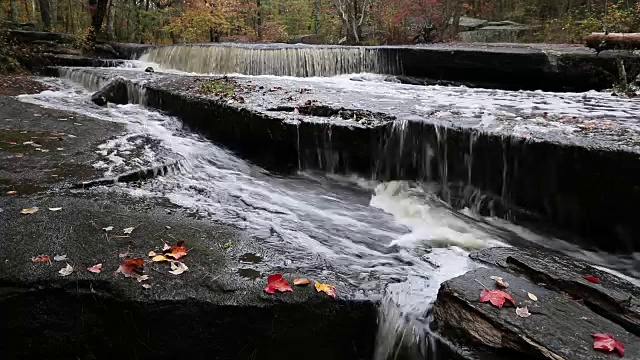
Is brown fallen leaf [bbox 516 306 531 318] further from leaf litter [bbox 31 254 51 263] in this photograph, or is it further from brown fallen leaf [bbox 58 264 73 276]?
leaf litter [bbox 31 254 51 263]

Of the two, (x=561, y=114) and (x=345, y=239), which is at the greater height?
(x=561, y=114)

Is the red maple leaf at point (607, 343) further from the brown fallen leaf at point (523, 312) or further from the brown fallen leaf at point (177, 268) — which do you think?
the brown fallen leaf at point (177, 268)

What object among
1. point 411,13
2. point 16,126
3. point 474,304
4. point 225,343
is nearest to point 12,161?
point 16,126

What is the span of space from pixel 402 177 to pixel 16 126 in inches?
212

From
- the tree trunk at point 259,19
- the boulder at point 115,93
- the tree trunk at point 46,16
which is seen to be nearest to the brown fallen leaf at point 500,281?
the boulder at point 115,93

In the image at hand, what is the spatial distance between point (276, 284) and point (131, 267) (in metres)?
0.97

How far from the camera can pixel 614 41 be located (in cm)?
868

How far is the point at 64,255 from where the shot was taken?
3143 millimetres

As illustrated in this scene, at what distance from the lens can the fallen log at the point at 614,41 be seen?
27.7ft

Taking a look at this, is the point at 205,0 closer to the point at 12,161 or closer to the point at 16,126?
the point at 16,126

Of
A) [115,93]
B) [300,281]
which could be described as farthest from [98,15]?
[300,281]

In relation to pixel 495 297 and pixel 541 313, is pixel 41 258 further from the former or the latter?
pixel 541 313

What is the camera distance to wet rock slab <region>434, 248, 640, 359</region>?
2.54 meters

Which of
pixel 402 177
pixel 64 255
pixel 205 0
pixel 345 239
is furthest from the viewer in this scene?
pixel 205 0
